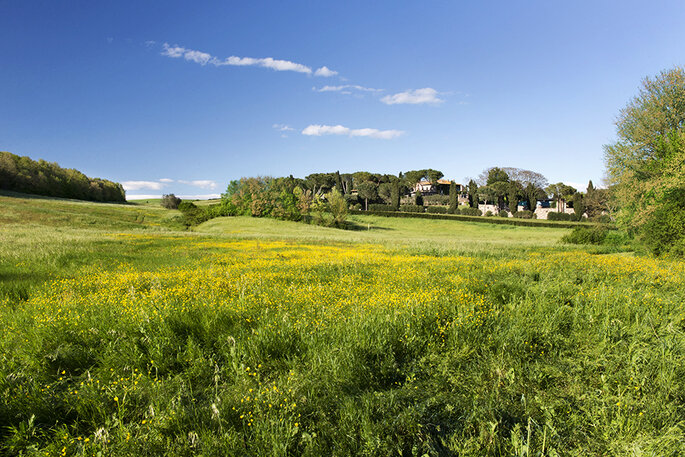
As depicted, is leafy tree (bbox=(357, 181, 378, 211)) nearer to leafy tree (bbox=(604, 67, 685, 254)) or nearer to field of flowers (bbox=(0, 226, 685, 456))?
leafy tree (bbox=(604, 67, 685, 254))

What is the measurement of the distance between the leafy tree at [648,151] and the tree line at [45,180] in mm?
110291

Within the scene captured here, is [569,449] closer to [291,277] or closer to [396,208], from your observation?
[291,277]

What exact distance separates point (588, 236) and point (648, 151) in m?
10.7

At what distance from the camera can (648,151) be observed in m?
26.6

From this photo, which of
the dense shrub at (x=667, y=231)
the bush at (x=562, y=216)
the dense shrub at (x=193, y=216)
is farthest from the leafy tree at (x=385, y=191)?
the dense shrub at (x=667, y=231)

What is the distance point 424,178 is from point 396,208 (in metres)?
60.5

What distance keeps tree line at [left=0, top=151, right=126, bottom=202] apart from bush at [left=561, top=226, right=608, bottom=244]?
4313 inches

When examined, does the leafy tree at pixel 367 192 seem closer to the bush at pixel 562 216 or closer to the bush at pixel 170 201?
the bush at pixel 562 216

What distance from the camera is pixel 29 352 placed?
3.94m

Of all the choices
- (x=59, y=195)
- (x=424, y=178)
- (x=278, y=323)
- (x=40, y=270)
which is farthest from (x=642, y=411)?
(x=424, y=178)

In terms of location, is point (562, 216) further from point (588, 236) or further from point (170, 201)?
point (170, 201)

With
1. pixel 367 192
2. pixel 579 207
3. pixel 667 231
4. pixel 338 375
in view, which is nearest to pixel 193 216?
pixel 367 192

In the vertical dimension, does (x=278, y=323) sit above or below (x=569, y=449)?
above

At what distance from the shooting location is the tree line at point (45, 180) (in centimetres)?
7256
